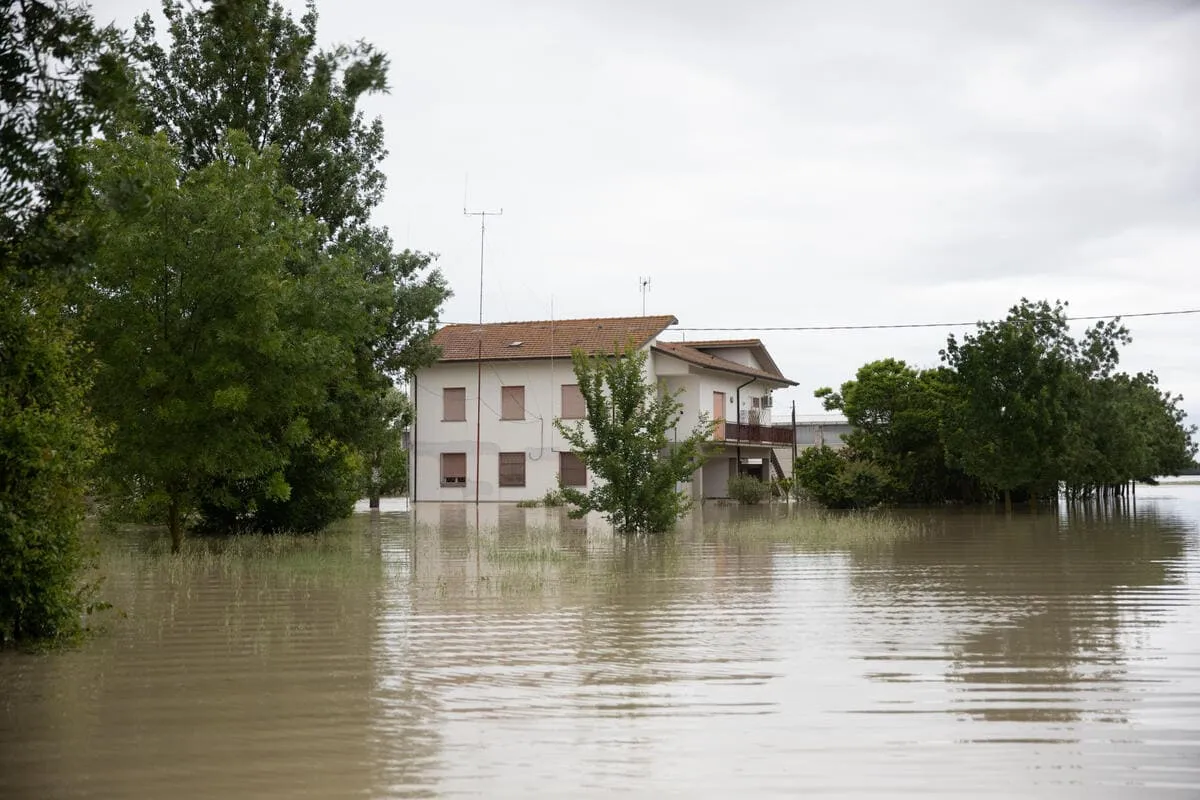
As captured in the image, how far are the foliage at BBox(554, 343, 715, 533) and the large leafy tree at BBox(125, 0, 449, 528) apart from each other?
4.48 metres

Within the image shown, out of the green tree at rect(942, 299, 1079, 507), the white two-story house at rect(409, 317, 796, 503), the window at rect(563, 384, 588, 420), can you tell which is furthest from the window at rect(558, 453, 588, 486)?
the green tree at rect(942, 299, 1079, 507)

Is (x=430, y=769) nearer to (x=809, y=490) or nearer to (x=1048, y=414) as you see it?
(x=1048, y=414)

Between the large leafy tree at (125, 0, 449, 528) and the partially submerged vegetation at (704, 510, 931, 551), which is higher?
the large leafy tree at (125, 0, 449, 528)

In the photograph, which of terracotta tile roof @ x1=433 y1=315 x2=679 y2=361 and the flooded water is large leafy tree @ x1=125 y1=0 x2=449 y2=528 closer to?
the flooded water

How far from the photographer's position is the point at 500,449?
173ft

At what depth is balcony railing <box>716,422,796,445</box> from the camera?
5570 cm

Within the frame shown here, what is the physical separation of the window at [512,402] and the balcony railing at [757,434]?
8477 mm

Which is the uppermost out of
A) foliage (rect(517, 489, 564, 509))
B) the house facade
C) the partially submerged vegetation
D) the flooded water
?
the house facade

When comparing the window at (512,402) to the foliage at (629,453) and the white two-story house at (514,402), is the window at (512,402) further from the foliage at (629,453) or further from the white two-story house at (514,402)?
the foliage at (629,453)

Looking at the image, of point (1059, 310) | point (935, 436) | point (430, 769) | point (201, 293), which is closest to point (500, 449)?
point (935, 436)

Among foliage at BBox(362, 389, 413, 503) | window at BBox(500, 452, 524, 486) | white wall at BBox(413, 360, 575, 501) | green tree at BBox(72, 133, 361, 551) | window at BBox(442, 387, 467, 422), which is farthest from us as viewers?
window at BBox(442, 387, 467, 422)

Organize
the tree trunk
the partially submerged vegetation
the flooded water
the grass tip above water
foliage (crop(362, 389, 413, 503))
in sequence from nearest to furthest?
1. the flooded water
2. the tree trunk
3. the partially submerged vegetation
4. the grass tip above water
5. foliage (crop(362, 389, 413, 503))

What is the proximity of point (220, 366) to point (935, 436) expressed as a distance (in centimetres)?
3314

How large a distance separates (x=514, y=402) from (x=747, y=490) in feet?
34.6
